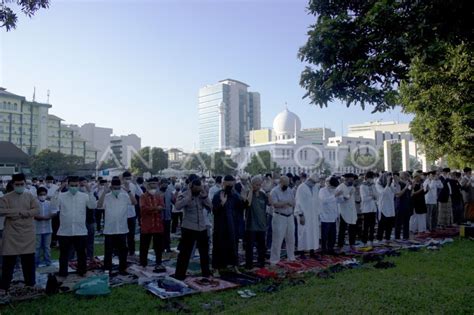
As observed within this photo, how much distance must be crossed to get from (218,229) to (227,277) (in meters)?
0.85

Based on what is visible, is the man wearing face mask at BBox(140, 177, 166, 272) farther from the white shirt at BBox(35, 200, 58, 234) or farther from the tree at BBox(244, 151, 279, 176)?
the tree at BBox(244, 151, 279, 176)

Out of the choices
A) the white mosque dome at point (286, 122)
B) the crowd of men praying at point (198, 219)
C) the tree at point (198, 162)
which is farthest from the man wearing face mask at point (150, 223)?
the white mosque dome at point (286, 122)

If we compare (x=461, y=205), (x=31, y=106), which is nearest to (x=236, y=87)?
(x=31, y=106)

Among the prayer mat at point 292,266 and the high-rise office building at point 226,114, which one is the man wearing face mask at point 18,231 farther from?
the high-rise office building at point 226,114

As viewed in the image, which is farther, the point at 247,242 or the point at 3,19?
the point at 247,242

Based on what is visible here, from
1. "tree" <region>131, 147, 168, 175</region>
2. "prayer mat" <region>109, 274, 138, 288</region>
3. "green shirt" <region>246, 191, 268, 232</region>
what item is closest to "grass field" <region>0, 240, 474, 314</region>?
"prayer mat" <region>109, 274, 138, 288</region>

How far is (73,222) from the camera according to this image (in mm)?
6980

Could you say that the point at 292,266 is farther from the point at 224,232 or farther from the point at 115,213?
the point at 115,213

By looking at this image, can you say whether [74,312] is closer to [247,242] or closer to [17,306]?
[17,306]

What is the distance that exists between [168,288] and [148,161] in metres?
48.8

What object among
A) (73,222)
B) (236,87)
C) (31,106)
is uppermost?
(236,87)

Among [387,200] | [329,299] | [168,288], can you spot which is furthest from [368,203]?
[168,288]

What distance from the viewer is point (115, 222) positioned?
23.6 feet

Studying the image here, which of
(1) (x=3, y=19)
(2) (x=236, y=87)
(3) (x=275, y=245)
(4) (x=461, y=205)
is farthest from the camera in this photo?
(2) (x=236, y=87)
